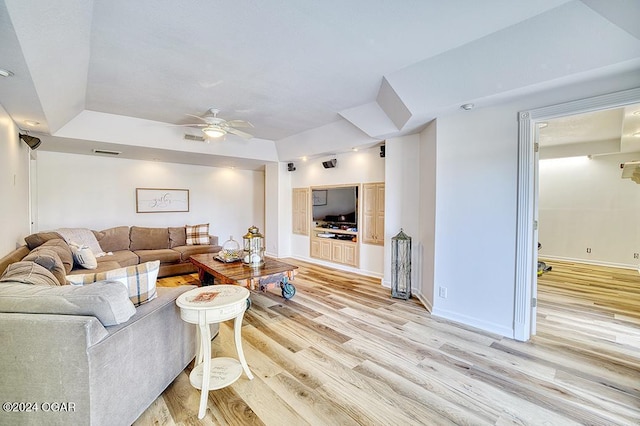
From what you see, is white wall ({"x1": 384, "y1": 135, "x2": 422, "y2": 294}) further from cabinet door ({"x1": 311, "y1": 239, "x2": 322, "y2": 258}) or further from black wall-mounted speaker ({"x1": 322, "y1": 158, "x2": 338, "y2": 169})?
cabinet door ({"x1": 311, "y1": 239, "x2": 322, "y2": 258})

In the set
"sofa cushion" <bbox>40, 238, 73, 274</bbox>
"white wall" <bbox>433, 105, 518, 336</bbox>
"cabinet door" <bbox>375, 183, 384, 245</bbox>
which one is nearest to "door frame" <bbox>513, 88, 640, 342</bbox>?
"white wall" <bbox>433, 105, 518, 336</bbox>

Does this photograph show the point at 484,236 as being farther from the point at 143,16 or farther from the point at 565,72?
the point at 143,16

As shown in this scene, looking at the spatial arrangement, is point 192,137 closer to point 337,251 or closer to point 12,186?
point 12,186

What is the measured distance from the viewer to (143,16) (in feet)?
6.98

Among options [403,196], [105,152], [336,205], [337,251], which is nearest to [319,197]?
[336,205]

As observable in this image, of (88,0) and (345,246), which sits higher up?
(88,0)

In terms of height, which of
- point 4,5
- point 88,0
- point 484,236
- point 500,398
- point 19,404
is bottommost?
point 500,398

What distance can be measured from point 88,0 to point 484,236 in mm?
4027

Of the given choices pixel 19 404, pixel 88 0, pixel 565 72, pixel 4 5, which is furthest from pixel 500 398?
pixel 88 0

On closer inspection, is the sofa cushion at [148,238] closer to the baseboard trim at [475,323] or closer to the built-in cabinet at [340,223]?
the built-in cabinet at [340,223]

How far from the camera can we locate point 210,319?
1924mm

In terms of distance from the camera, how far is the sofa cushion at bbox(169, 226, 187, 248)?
588 centimetres

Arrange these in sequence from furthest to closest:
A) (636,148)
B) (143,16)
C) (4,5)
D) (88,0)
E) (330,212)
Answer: (330,212) → (636,148) → (143,16) → (88,0) → (4,5)

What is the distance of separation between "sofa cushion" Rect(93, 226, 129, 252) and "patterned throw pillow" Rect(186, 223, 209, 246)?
1127 mm
